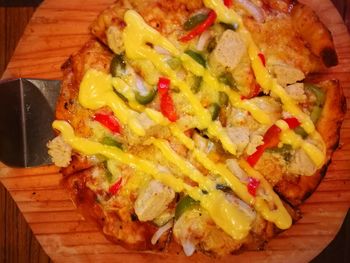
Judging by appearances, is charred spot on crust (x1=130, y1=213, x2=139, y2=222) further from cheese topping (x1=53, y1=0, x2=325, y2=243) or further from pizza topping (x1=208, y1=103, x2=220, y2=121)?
pizza topping (x1=208, y1=103, x2=220, y2=121)

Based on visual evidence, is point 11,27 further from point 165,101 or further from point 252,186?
point 252,186

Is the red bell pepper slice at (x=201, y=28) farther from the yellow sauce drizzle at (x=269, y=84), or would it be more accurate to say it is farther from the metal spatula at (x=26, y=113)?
the metal spatula at (x=26, y=113)

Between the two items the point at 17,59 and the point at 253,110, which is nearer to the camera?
the point at 253,110

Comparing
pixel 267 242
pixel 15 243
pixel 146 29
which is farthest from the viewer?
pixel 15 243

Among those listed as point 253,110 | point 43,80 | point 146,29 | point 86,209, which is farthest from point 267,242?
point 43,80

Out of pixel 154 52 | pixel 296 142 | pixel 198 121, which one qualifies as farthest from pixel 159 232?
pixel 154 52

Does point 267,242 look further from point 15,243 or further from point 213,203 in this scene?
point 15,243

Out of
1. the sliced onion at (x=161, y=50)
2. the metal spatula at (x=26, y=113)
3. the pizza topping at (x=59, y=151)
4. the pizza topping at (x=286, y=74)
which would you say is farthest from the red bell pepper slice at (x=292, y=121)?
the metal spatula at (x=26, y=113)
